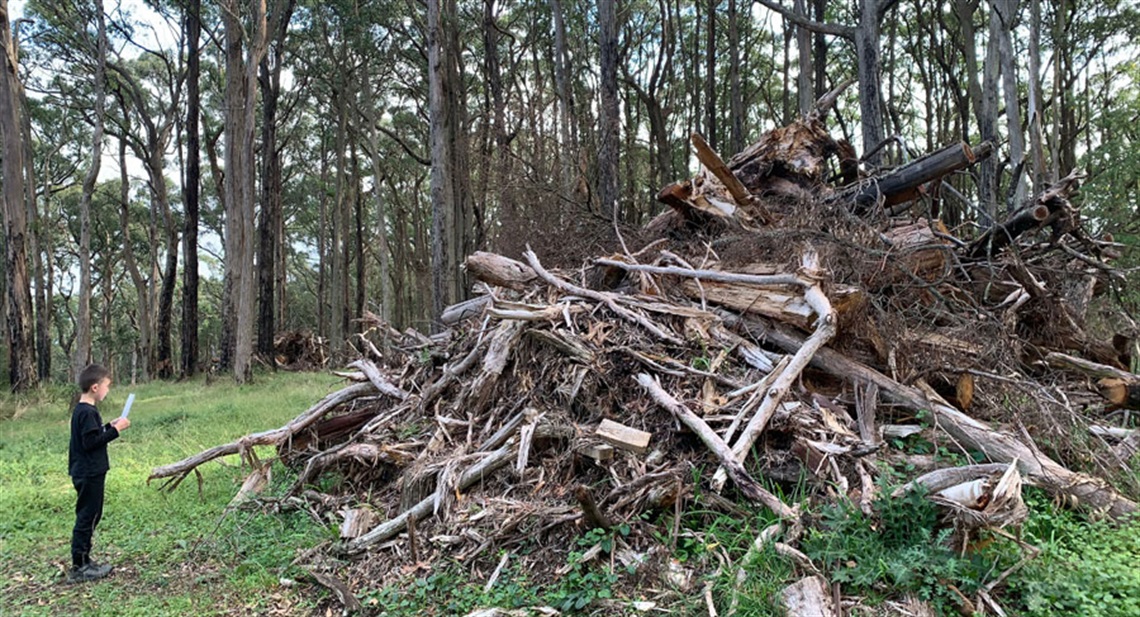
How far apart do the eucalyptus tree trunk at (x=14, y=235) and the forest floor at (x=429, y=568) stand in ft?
23.8

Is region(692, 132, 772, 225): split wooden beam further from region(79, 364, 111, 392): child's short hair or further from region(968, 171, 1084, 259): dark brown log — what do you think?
region(79, 364, 111, 392): child's short hair

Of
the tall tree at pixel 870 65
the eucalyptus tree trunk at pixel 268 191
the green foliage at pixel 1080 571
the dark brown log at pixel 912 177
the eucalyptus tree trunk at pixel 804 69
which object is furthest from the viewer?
the eucalyptus tree trunk at pixel 268 191

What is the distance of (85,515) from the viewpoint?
432 cm

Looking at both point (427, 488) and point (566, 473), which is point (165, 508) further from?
point (566, 473)

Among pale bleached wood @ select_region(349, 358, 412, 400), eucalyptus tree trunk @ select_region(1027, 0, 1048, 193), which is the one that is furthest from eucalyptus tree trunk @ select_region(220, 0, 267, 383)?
eucalyptus tree trunk @ select_region(1027, 0, 1048, 193)

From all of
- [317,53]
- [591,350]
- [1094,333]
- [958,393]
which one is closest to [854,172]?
[1094,333]

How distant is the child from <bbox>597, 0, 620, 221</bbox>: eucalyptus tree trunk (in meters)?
7.91

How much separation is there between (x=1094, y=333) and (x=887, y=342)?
3.21 m

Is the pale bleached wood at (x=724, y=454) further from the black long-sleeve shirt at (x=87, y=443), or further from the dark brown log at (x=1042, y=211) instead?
the black long-sleeve shirt at (x=87, y=443)

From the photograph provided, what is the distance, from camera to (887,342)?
4785 millimetres

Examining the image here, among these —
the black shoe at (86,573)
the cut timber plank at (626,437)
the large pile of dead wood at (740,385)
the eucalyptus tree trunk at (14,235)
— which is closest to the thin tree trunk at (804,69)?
the large pile of dead wood at (740,385)

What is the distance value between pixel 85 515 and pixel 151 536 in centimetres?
76

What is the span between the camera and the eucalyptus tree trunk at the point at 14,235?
38.9 ft

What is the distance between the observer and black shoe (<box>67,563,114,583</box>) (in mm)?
4230
